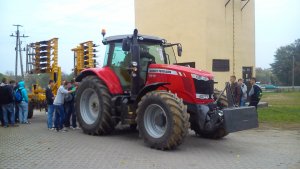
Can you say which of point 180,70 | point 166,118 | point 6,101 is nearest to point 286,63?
point 6,101

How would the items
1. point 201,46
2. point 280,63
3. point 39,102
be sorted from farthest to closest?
1. point 280,63
2. point 201,46
3. point 39,102

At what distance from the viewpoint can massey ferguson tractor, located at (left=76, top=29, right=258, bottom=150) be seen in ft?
27.7

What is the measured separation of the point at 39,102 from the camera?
16.0 m

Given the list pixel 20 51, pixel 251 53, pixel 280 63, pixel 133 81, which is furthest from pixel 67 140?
pixel 280 63

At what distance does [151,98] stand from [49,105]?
4705mm

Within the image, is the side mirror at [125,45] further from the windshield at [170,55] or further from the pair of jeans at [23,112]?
the pair of jeans at [23,112]

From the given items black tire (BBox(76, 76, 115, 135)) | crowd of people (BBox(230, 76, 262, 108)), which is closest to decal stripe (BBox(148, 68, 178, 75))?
black tire (BBox(76, 76, 115, 135))

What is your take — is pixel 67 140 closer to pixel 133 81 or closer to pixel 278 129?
pixel 133 81

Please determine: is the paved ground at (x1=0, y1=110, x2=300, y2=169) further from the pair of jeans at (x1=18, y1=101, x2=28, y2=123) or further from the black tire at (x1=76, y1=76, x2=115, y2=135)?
the pair of jeans at (x1=18, y1=101, x2=28, y2=123)

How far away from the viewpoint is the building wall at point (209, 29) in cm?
1880

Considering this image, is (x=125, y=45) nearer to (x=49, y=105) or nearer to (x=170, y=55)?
(x=170, y=55)

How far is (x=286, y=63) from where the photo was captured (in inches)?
3216

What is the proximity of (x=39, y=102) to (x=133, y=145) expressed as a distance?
798cm

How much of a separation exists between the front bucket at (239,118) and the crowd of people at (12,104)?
7770 millimetres
